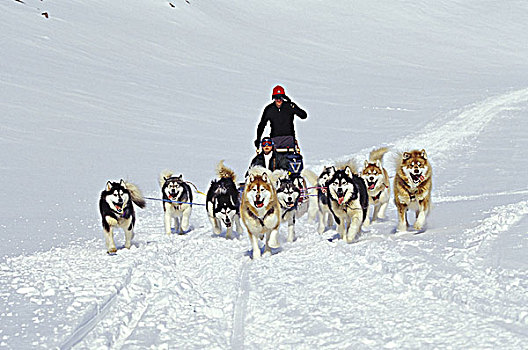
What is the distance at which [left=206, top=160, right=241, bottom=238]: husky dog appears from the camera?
23.1ft

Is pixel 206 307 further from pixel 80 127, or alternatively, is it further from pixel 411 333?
pixel 80 127

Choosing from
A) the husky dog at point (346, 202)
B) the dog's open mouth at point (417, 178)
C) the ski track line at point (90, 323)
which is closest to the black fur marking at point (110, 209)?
the ski track line at point (90, 323)

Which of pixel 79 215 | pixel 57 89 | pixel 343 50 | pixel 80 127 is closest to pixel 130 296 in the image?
pixel 79 215

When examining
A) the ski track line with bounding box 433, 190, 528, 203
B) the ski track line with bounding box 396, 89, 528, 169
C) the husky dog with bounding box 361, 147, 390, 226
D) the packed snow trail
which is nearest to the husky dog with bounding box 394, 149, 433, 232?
the packed snow trail

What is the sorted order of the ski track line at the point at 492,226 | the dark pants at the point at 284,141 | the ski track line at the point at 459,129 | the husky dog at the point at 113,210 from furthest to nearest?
the ski track line at the point at 459,129
the dark pants at the point at 284,141
the husky dog at the point at 113,210
the ski track line at the point at 492,226

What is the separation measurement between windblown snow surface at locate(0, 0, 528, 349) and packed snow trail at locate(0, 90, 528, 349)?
18 millimetres

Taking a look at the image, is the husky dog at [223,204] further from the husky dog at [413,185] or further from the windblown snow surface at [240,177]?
the husky dog at [413,185]

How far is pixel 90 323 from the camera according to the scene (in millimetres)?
3783

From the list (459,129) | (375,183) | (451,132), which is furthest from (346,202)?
(459,129)

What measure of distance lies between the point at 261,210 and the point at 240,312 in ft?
7.30

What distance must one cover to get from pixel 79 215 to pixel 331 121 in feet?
43.3

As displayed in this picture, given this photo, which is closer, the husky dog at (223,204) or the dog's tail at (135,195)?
the dog's tail at (135,195)

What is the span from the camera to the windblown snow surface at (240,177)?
3709mm

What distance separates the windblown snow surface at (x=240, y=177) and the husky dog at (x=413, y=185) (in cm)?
28
